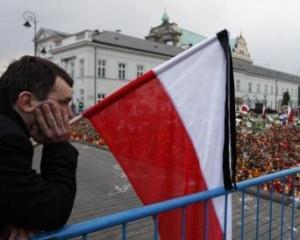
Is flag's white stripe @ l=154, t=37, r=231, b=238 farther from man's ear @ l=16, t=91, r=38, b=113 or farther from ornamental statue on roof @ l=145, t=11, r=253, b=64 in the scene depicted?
ornamental statue on roof @ l=145, t=11, r=253, b=64

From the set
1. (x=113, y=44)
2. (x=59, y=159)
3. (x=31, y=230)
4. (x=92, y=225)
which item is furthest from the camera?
(x=113, y=44)

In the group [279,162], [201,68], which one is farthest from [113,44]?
[201,68]

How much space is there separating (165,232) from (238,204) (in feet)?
13.4

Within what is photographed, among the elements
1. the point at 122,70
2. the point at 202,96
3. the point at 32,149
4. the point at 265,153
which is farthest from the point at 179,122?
the point at 122,70

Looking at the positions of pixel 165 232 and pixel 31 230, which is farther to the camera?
pixel 165 232

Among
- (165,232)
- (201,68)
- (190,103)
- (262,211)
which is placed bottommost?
(262,211)

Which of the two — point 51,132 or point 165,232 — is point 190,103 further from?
point 51,132

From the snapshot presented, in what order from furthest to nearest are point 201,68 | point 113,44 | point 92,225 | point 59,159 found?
point 113,44 → point 201,68 → point 92,225 → point 59,159

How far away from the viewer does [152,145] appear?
2.22 metres

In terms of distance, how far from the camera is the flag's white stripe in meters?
2.19

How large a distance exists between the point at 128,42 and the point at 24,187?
2144 inches

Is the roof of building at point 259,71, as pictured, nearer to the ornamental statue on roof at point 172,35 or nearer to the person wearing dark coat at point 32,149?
the ornamental statue on roof at point 172,35

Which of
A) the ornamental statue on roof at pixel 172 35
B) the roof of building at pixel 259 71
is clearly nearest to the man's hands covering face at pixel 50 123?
the roof of building at pixel 259 71

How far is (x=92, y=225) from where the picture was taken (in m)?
1.69
